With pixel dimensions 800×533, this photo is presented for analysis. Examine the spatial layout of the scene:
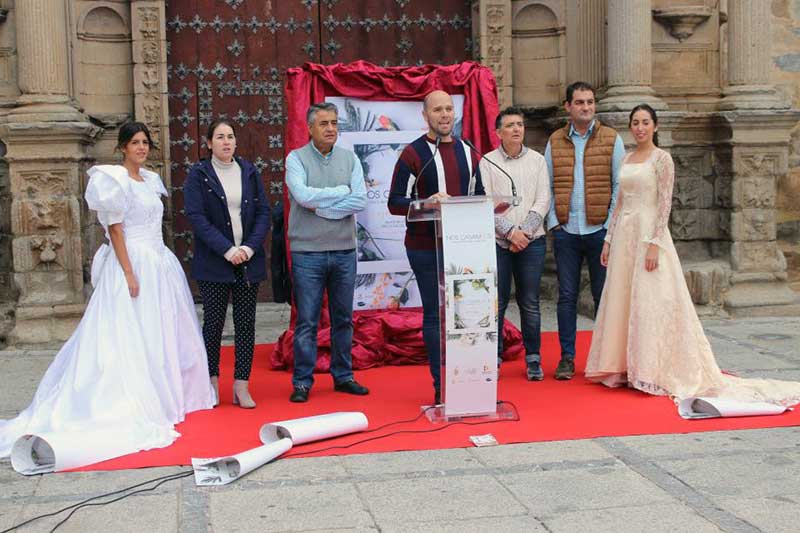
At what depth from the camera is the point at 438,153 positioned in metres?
5.88

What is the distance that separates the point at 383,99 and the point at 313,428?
3115 mm

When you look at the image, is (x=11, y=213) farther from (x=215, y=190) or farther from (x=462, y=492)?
(x=462, y=492)

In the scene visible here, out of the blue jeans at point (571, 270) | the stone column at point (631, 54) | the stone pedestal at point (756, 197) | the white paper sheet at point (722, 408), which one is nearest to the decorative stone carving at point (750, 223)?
the stone pedestal at point (756, 197)

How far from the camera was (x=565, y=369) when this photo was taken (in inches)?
262

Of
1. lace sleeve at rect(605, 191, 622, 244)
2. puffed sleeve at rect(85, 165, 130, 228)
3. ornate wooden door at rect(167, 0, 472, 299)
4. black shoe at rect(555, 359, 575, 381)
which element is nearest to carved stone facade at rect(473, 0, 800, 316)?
ornate wooden door at rect(167, 0, 472, 299)

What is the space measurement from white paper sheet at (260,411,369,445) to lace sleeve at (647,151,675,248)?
202 cm

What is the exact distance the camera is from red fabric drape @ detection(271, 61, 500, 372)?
24.1ft

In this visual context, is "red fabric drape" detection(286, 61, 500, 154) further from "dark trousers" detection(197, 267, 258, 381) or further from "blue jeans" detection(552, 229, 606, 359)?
"dark trousers" detection(197, 267, 258, 381)

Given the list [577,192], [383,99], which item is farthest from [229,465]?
[383,99]

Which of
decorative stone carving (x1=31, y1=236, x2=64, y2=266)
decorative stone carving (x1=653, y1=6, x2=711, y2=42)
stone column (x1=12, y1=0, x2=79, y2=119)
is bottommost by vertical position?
decorative stone carving (x1=31, y1=236, x2=64, y2=266)

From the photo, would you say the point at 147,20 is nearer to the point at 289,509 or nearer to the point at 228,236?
the point at 228,236

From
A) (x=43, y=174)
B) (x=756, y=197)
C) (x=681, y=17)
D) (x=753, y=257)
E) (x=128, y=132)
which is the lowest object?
(x=753, y=257)

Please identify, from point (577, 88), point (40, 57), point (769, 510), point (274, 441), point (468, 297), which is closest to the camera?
point (769, 510)

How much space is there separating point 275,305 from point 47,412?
4.61 meters
